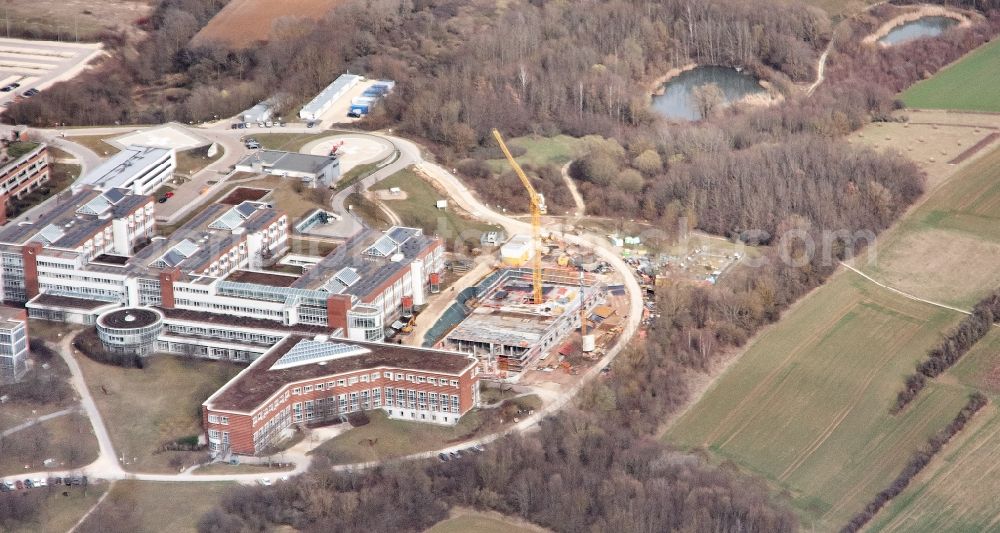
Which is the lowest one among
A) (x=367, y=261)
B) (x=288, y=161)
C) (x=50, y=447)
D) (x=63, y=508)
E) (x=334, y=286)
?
(x=63, y=508)

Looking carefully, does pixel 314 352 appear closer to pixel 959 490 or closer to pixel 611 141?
pixel 959 490

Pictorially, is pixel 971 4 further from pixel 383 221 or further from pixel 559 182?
pixel 383 221

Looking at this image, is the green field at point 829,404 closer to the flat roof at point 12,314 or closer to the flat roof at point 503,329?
the flat roof at point 503,329

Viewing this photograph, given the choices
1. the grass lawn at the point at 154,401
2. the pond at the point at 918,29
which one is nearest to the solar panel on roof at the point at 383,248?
the grass lawn at the point at 154,401

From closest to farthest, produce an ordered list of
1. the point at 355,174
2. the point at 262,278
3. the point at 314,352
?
the point at 314,352 → the point at 262,278 → the point at 355,174

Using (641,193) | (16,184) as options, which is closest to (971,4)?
(641,193)

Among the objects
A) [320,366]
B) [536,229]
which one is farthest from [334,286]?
[536,229]
